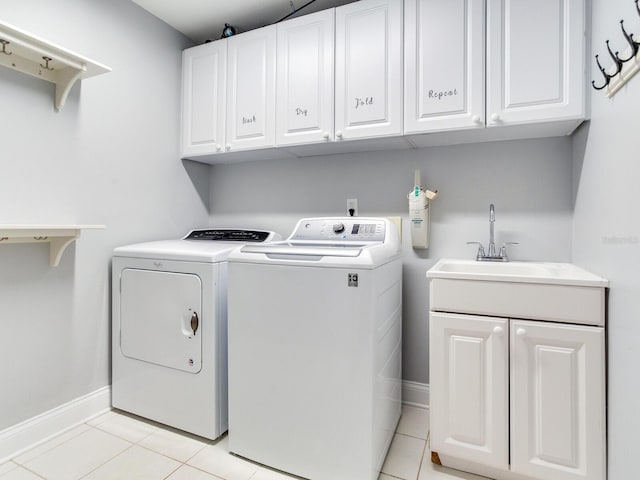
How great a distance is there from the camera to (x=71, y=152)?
5.87 feet

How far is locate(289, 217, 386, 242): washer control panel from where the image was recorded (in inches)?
72.3

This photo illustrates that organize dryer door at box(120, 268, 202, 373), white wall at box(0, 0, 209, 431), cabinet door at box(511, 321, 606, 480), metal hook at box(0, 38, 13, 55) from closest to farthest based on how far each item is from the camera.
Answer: cabinet door at box(511, 321, 606, 480) → metal hook at box(0, 38, 13, 55) → white wall at box(0, 0, 209, 431) → dryer door at box(120, 268, 202, 373)

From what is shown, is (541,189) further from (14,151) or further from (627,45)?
(14,151)

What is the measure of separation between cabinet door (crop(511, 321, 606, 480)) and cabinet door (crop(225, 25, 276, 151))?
1.70 metres

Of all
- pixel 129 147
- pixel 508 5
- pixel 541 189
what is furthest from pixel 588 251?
pixel 129 147

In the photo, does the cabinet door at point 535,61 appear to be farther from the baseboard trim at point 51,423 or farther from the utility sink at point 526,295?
the baseboard trim at point 51,423

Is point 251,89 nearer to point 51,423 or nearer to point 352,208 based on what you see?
point 352,208

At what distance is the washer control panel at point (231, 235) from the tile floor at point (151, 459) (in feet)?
3.74

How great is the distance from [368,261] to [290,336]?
1.55ft

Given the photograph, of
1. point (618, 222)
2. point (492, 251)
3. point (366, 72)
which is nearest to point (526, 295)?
point (618, 222)

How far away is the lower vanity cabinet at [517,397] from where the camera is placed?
1.27 m

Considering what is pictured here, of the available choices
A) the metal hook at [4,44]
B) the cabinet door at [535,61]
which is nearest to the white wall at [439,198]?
the cabinet door at [535,61]

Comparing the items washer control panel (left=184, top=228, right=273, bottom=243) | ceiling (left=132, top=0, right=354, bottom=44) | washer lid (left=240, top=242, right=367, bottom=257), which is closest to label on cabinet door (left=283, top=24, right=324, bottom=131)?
ceiling (left=132, top=0, right=354, bottom=44)

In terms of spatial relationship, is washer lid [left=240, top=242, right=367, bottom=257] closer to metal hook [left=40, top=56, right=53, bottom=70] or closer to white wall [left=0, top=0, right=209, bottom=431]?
white wall [left=0, top=0, right=209, bottom=431]
